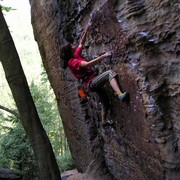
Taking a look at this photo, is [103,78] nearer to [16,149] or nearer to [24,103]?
[24,103]

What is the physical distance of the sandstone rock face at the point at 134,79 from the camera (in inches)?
183

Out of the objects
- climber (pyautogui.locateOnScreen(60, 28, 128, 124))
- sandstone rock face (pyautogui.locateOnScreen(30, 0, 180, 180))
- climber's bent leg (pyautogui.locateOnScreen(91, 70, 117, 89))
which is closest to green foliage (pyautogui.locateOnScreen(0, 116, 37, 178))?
sandstone rock face (pyautogui.locateOnScreen(30, 0, 180, 180))

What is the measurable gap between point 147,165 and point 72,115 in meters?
4.19

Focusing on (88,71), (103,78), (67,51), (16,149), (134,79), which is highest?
(67,51)

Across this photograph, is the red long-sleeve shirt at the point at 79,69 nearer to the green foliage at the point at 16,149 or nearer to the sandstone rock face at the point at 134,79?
the sandstone rock face at the point at 134,79

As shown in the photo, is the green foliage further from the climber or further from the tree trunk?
the climber

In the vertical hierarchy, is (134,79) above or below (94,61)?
below

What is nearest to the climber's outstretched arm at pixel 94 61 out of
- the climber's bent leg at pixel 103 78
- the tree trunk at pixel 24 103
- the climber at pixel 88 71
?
the climber at pixel 88 71

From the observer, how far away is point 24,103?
7.80m

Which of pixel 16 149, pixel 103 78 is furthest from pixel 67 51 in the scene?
pixel 16 149

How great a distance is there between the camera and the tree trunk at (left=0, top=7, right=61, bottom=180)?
7.70m

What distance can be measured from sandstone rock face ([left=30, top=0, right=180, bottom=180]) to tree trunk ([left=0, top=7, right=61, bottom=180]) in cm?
114

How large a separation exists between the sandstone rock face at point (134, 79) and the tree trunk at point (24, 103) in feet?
3.76

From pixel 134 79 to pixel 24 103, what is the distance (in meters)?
3.41
